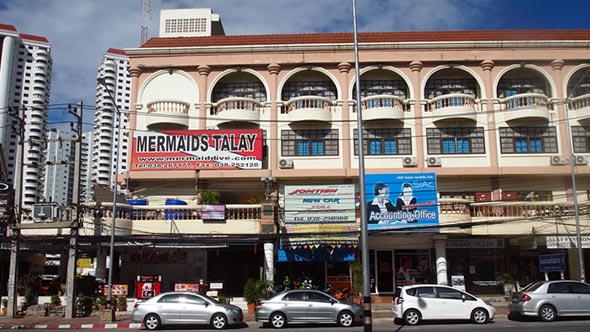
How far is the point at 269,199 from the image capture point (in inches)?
1001

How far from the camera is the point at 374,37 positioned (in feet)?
103

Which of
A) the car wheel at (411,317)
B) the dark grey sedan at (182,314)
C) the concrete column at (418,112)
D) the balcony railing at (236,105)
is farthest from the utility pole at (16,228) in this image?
the concrete column at (418,112)

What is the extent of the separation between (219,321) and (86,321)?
20.0 feet

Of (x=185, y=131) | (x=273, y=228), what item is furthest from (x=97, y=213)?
(x=273, y=228)

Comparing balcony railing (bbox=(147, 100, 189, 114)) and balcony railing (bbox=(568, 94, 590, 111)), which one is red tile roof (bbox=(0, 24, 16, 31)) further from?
balcony railing (bbox=(568, 94, 590, 111))

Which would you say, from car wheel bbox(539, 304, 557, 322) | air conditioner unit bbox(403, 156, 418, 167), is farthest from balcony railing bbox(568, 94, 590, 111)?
car wheel bbox(539, 304, 557, 322)

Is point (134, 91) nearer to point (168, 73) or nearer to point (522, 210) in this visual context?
point (168, 73)

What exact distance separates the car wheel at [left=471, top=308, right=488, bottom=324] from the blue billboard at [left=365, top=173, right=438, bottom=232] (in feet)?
22.9

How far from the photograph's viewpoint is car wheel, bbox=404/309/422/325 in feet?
58.0

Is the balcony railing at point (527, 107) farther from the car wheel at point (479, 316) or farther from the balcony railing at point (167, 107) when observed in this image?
the balcony railing at point (167, 107)

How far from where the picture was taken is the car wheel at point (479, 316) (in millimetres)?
17688

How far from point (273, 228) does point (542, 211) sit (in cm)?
1275

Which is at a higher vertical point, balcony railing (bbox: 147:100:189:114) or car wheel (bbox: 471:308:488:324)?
balcony railing (bbox: 147:100:189:114)

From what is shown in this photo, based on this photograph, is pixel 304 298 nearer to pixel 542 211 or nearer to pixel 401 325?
pixel 401 325
